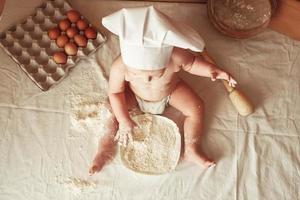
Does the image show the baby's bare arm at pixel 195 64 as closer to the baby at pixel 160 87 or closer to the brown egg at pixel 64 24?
the baby at pixel 160 87

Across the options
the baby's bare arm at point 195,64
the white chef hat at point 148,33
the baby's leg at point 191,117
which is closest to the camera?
the white chef hat at point 148,33

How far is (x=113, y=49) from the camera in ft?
3.08

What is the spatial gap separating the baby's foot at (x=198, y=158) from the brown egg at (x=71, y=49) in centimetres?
33

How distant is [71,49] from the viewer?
90cm

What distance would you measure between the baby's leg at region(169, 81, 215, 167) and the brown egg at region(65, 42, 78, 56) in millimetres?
248

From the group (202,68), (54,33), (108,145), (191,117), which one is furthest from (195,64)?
(54,33)

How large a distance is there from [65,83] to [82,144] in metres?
0.15

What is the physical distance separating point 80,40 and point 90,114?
169mm

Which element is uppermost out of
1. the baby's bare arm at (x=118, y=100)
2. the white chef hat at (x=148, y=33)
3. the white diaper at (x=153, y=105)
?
the white chef hat at (x=148, y=33)

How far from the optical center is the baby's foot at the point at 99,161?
819 millimetres

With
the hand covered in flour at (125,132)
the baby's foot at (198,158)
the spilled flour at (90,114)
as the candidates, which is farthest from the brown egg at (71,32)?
the baby's foot at (198,158)

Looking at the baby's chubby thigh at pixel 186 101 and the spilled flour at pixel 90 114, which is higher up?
the baby's chubby thigh at pixel 186 101

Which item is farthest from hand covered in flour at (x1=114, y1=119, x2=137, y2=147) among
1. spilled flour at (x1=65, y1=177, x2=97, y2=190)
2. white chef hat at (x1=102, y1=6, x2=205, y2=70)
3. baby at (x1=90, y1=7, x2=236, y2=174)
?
white chef hat at (x1=102, y1=6, x2=205, y2=70)

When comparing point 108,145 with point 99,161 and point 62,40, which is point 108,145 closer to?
point 99,161
